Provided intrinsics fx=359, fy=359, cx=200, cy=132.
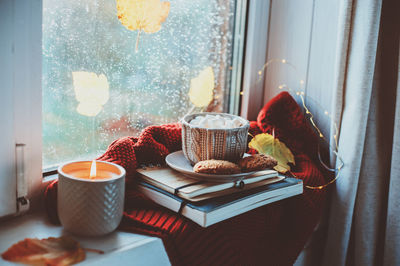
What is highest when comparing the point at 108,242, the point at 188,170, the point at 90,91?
the point at 90,91

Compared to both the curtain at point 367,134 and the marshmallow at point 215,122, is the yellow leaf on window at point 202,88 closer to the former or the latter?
the marshmallow at point 215,122

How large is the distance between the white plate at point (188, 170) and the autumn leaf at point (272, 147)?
0.22 metres

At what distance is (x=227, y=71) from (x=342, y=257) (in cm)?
64

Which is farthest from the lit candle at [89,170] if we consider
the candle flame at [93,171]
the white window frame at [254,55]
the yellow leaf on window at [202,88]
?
the white window frame at [254,55]

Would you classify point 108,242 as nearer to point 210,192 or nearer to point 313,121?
point 210,192

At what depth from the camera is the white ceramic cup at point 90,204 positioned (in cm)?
60

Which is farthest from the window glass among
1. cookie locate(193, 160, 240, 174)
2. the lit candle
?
cookie locate(193, 160, 240, 174)

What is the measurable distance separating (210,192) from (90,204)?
0.76 feet

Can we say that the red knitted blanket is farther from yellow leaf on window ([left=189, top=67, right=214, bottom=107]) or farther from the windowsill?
yellow leaf on window ([left=189, top=67, right=214, bottom=107])

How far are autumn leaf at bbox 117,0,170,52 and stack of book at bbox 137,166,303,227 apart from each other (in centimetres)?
35

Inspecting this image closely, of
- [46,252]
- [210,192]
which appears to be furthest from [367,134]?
[46,252]

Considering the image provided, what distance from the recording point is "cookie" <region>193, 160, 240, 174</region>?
0.71m

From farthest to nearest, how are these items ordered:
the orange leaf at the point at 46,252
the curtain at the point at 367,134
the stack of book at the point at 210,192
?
the curtain at the point at 367,134, the stack of book at the point at 210,192, the orange leaf at the point at 46,252

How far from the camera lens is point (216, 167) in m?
0.71
